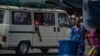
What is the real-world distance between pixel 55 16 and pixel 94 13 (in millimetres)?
9887

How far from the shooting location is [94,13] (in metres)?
7.90

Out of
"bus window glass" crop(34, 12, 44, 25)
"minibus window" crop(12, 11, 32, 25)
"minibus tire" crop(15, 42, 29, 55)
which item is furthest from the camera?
"bus window glass" crop(34, 12, 44, 25)

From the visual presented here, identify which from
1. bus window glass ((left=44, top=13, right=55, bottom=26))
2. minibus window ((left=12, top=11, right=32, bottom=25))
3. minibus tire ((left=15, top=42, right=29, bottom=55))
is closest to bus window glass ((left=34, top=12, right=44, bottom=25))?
bus window glass ((left=44, top=13, right=55, bottom=26))

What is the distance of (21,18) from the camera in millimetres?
17031

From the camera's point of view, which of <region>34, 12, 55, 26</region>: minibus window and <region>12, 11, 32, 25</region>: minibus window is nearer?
<region>12, 11, 32, 25</region>: minibus window

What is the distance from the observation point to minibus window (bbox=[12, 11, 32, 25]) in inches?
657

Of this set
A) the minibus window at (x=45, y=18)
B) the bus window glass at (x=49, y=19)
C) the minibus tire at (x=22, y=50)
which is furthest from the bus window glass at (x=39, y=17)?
the minibus tire at (x=22, y=50)

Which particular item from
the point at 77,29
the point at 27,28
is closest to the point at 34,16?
the point at 27,28

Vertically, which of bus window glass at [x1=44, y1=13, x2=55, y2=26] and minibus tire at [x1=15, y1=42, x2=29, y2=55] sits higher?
bus window glass at [x1=44, y1=13, x2=55, y2=26]

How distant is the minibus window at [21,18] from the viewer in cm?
1670

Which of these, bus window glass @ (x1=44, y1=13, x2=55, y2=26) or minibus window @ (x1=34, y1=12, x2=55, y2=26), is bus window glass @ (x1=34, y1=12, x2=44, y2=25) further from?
bus window glass @ (x1=44, y1=13, x2=55, y2=26)

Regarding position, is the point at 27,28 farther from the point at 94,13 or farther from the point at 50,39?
the point at 94,13

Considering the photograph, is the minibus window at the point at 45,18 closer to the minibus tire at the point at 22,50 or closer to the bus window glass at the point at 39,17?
the bus window glass at the point at 39,17

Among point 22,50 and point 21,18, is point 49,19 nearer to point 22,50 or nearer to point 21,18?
point 21,18
